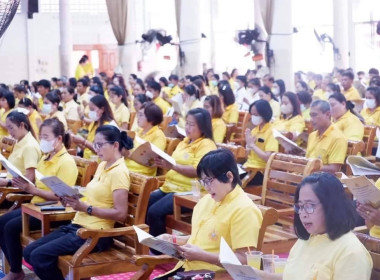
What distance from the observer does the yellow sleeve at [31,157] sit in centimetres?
631

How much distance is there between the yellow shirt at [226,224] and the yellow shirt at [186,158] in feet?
6.50

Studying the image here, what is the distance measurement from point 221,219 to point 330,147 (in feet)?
8.82

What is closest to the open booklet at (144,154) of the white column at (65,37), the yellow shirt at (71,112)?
the yellow shirt at (71,112)

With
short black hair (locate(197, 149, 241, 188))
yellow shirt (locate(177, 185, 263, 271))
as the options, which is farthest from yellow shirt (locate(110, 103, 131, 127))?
short black hair (locate(197, 149, 241, 188))

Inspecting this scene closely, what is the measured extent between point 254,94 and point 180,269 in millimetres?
9106

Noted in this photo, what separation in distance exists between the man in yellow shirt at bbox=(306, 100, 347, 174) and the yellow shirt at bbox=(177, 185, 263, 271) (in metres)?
2.38

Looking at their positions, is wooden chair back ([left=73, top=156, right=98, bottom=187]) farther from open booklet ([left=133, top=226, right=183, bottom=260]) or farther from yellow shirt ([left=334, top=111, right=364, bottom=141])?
yellow shirt ([left=334, top=111, right=364, bottom=141])

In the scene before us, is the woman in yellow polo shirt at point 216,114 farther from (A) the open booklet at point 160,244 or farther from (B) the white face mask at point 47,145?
(A) the open booklet at point 160,244

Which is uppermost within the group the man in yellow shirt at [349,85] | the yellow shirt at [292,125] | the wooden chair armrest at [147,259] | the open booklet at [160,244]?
the man in yellow shirt at [349,85]

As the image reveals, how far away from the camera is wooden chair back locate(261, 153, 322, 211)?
5.22 metres

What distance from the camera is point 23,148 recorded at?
649 cm

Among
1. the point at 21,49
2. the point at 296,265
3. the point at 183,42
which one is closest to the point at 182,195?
the point at 296,265

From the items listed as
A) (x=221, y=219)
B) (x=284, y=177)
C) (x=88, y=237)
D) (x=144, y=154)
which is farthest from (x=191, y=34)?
(x=221, y=219)

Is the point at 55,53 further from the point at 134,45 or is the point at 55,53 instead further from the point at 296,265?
the point at 296,265
